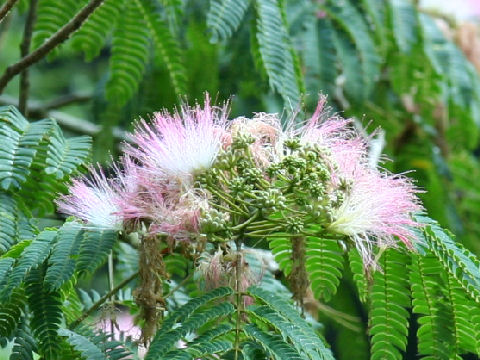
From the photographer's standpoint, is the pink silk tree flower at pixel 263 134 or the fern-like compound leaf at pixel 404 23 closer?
the pink silk tree flower at pixel 263 134

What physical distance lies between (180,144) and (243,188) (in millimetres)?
177

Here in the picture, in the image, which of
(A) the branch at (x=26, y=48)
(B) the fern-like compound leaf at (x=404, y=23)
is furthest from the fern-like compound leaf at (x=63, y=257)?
(B) the fern-like compound leaf at (x=404, y=23)

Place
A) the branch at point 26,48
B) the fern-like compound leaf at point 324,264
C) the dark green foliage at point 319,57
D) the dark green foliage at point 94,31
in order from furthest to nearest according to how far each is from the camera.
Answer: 1. the dark green foliage at point 319,57
2. the dark green foliage at point 94,31
3. the branch at point 26,48
4. the fern-like compound leaf at point 324,264

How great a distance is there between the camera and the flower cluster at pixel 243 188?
1970 mm

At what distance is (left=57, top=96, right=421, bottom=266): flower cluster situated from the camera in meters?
1.97

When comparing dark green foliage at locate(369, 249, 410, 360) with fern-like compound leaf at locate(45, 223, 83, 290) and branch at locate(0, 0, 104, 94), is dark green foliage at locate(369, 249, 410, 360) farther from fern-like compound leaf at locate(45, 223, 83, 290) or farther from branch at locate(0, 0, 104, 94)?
branch at locate(0, 0, 104, 94)

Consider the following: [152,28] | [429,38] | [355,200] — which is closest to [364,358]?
[429,38]

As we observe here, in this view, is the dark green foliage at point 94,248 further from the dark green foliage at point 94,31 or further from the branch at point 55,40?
the dark green foliage at point 94,31

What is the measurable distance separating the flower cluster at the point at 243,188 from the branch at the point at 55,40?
0.53m

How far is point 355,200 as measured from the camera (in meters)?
2.03

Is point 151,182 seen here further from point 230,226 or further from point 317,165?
point 317,165

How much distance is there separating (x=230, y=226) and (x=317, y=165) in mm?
230

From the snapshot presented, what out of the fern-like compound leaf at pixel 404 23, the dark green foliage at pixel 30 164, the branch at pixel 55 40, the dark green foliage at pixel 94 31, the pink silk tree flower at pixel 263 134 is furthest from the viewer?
the fern-like compound leaf at pixel 404 23

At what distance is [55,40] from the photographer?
255cm
